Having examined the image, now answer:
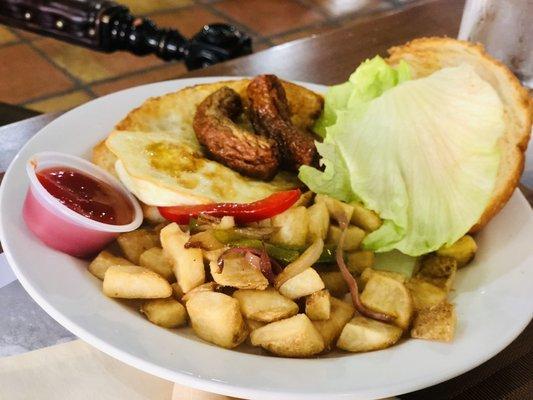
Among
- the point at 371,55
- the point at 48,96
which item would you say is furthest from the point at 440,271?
the point at 48,96

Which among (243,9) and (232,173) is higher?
(232,173)

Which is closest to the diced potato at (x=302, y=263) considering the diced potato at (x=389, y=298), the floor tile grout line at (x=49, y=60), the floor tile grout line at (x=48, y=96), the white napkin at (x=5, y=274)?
the diced potato at (x=389, y=298)

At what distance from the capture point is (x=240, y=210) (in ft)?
4.89

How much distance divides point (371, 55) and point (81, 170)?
1301 mm

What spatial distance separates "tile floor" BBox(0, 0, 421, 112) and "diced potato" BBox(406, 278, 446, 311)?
259 cm

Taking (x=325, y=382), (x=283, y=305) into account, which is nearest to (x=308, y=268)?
(x=283, y=305)

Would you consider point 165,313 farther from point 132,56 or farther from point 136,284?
point 132,56

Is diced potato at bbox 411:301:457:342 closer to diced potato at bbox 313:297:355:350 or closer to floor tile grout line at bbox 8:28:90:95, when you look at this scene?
diced potato at bbox 313:297:355:350

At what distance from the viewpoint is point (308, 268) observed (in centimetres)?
133

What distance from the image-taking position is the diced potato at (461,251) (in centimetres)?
157

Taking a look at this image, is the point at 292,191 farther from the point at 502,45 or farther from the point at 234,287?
the point at 502,45

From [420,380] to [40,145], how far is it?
1051 millimetres

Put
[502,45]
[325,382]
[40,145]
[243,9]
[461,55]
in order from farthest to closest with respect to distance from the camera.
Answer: [243,9] → [502,45] → [461,55] → [40,145] → [325,382]

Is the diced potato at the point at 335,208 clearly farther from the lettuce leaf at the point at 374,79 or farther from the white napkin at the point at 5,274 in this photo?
the white napkin at the point at 5,274
